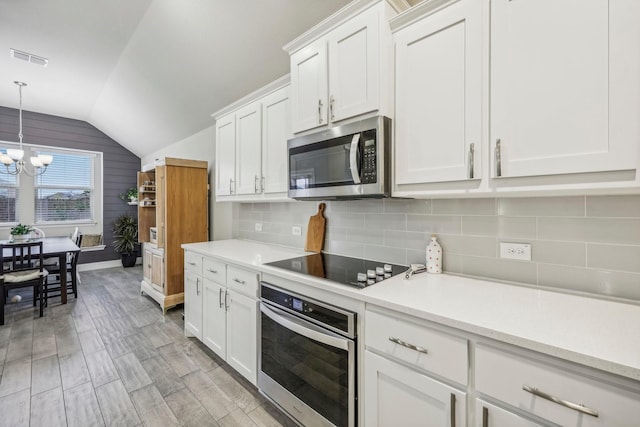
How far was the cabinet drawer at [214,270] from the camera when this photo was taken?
2.28m

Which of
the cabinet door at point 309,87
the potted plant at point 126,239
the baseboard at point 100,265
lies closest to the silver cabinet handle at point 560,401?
the cabinet door at point 309,87

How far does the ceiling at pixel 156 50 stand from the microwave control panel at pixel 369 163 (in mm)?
1174

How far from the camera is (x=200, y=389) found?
82.9 inches

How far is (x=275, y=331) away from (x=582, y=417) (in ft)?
4.66

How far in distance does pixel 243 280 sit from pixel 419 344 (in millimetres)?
1329

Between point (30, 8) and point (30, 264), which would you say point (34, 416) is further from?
point (30, 8)

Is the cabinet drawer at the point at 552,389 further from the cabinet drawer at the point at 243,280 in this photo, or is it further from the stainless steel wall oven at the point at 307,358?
the cabinet drawer at the point at 243,280

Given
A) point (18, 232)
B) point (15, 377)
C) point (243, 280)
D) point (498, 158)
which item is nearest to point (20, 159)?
point (18, 232)

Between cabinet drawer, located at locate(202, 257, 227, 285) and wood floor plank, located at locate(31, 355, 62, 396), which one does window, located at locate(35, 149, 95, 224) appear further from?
cabinet drawer, located at locate(202, 257, 227, 285)

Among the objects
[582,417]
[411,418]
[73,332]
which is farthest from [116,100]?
[582,417]

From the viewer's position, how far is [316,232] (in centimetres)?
239

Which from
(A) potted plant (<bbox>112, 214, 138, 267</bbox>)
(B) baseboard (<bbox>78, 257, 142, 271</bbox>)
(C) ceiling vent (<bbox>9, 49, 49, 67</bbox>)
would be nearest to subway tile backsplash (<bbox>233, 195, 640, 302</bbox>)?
(C) ceiling vent (<bbox>9, 49, 49, 67</bbox>)

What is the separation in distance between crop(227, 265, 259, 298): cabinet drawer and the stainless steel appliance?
0.37ft

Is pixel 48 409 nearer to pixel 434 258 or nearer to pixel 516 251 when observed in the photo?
pixel 434 258
